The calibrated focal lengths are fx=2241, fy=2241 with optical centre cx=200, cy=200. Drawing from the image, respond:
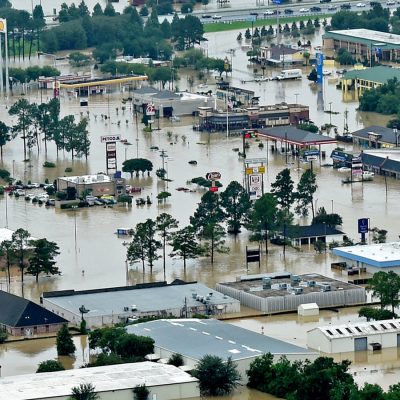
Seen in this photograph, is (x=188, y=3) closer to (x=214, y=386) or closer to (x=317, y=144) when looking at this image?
(x=317, y=144)

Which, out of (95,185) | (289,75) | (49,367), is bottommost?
(49,367)

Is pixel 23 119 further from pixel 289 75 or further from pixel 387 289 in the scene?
pixel 387 289

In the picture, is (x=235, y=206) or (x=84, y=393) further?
(x=235, y=206)

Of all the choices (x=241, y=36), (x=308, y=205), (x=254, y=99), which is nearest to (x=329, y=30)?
(x=241, y=36)

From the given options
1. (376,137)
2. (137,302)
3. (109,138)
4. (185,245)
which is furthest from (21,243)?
(376,137)

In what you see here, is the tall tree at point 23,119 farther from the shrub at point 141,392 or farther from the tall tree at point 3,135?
the shrub at point 141,392

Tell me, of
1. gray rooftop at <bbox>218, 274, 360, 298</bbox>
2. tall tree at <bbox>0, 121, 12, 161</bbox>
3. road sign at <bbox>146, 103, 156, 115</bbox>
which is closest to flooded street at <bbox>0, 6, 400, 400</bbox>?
tall tree at <bbox>0, 121, 12, 161</bbox>
